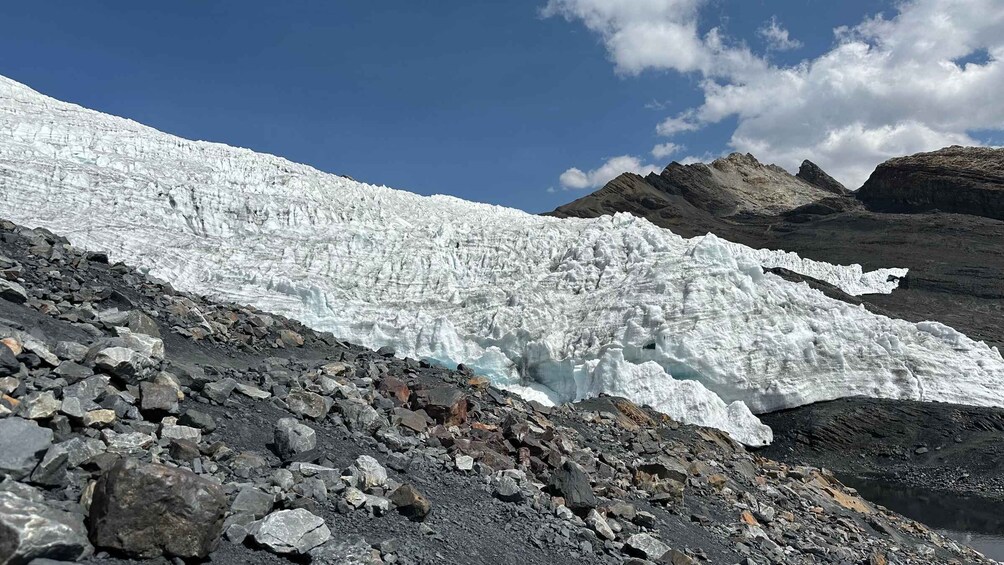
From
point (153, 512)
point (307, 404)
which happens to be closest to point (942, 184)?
point (307, 404)

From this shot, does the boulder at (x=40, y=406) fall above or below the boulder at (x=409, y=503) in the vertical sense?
above

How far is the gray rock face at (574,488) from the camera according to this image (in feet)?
21.1

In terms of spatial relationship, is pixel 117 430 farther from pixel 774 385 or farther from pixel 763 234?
pixel 763 234

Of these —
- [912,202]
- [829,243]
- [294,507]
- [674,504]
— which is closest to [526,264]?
[674,504]

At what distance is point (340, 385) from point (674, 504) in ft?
13.9

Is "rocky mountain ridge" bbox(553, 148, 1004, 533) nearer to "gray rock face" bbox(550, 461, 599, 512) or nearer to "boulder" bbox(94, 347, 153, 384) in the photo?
"gray rock face" bbox(550, 461, 599, 512)

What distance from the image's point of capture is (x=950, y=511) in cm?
1780

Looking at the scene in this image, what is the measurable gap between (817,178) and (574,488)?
115326mm

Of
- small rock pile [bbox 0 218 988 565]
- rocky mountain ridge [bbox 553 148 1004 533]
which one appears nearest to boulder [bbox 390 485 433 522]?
small rock pile [bbox 0 218 988 565]

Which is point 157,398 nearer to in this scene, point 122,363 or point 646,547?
point 122,363

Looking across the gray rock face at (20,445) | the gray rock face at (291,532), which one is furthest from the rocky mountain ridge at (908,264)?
the gray rock face at (20,445)

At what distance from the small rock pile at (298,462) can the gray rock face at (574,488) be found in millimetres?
19

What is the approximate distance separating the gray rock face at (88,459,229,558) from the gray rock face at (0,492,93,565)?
0.12 metres

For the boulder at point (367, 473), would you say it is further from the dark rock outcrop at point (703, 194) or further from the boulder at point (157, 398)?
the dark rock outcrop at point (703, 194)
